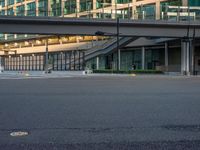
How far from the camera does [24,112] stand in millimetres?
15055

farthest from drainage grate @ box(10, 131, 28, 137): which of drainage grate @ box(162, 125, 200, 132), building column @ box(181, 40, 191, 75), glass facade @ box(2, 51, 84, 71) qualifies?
glass facade @ box(2, 51, 84, 71)

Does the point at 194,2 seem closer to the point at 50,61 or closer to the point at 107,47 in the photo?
the point at 107,47

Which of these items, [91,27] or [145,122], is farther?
[91,27]

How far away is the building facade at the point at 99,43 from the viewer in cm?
6644

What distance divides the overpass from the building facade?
1.26m

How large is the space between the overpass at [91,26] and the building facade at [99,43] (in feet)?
4.15

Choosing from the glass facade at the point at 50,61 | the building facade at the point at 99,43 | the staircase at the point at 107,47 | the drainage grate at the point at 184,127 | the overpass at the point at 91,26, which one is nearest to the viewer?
the drainage grate at the point at 184,127

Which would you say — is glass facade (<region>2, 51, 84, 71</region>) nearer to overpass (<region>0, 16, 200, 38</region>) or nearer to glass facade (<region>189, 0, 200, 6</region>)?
glass facade (<region>189, 0, 200, 6</region>)

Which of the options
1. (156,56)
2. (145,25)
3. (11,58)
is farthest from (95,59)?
(11,58)

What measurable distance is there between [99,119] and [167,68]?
241 ft

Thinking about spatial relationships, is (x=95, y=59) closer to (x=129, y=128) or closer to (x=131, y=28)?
(x=131, y=28)

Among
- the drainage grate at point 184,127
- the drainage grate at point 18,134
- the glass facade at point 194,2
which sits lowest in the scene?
the drainage grate at point 184,127

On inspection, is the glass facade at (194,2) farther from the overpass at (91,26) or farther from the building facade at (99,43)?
the overpass at (91,26)

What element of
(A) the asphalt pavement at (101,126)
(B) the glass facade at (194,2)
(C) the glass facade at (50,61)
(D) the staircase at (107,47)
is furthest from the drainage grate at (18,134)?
(C) the glass facade at (50,61)
